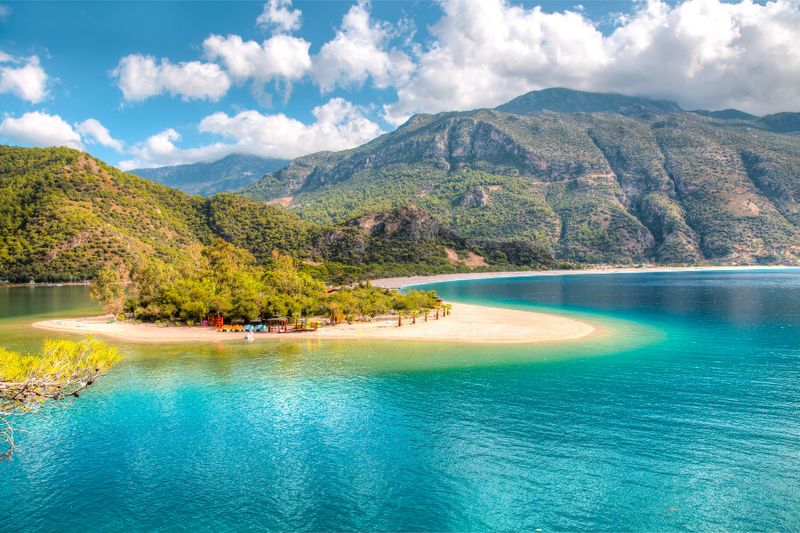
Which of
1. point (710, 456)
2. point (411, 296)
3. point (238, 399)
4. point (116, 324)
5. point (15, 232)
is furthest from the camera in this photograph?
point (15, 232)

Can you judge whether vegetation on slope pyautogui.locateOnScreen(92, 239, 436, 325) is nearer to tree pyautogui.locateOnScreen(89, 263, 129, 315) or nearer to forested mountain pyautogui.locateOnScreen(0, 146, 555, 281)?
tree pyautogui.locateOnScreen(89, 263, 129, 315)

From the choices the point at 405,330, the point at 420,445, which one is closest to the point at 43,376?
the point at 420,445

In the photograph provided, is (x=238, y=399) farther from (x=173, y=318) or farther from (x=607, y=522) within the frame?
(x=173, y=318)

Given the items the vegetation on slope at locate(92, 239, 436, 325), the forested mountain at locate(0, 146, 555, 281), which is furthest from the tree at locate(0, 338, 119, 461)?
the forested mountain at locate(0, 146, 555, 281)

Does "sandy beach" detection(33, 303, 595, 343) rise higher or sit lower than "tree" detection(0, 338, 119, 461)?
lower

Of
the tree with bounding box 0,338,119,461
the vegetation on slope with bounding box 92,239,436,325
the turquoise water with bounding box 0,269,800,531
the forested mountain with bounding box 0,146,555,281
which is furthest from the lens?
the forested mountain with bounding box 0,146,555,281

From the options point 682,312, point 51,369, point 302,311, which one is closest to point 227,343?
A: point 302,311
